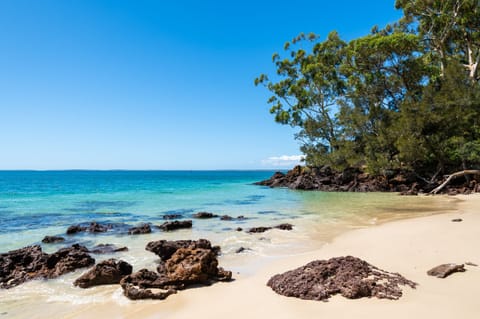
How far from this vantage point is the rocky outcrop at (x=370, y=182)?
82.3 feet

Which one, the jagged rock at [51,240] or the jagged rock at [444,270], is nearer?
the jagged rock at [444,270]

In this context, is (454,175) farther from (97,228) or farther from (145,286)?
(145,286)

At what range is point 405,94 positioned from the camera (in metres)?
30.6

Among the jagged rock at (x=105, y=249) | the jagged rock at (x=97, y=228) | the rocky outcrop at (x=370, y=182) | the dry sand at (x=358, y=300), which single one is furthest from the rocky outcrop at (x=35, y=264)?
the rocky outcrop at (x=370, y=182)

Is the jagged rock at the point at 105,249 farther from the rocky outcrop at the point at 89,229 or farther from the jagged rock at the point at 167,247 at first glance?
the rocky outcrop at the point at 89,229

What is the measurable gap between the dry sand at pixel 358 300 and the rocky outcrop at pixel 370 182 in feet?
66.1

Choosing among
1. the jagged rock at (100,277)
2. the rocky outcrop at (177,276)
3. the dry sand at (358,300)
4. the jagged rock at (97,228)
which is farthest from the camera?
the jagged rock at (97,228)

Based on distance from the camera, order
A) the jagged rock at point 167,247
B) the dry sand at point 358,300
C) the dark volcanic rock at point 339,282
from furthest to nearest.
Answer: the jagged rock at point 167,247 < the dark volcanic rock at point 339,282 < the dry sand at point 358,300

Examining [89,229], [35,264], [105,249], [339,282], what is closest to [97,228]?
[89,229]

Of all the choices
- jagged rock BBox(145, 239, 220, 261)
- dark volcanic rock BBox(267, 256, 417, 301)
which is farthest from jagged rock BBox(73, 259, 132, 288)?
dark volcanic rock BBox(267, 256, 417, 301)

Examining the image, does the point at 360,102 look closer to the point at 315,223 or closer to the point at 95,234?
the point at 315,223

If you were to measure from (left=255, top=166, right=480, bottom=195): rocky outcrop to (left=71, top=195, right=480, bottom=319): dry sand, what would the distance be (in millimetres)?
20155

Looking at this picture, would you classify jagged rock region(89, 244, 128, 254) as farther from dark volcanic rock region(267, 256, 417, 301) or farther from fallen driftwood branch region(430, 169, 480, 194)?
fallen driftwood branch region(430, 169, 480, 194)

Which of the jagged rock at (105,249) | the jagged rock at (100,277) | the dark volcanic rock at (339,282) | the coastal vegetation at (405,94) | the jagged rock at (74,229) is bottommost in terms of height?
the jagged rock at (74,229)
